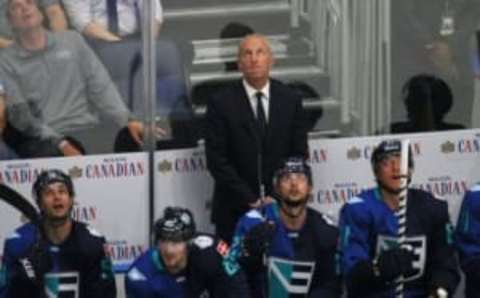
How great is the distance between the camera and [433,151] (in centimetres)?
962

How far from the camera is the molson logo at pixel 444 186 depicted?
31.6 feet

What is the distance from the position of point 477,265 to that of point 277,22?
1.85 meters

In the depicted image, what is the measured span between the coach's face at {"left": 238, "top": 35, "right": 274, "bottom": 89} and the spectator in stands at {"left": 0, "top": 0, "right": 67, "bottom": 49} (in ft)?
3.42

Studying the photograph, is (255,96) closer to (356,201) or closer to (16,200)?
(356,201)

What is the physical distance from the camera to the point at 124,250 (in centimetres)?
949

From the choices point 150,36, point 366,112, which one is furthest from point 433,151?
point 150,36

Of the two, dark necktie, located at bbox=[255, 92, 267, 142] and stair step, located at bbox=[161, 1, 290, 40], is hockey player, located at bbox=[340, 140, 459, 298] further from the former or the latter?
stair step, located at bbox=[161, 1, 290, 40]

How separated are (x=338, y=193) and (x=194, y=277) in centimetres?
131

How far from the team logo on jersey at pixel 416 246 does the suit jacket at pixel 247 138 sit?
683 millimetres

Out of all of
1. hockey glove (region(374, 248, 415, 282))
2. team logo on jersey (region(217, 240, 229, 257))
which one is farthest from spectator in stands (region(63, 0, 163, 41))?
hockey glove (region(374, 248, 415, 282))

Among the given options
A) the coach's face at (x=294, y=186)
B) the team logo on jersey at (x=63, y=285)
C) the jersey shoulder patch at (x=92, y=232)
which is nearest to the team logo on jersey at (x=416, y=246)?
the coach's face at (x=294, y=186)

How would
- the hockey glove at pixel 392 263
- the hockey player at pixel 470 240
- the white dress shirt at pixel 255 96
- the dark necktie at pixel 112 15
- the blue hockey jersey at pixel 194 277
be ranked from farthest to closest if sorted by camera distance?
1. the dark necktie at pixel 112 15
2. the white dress shirt at pixel 255 96
3. the hockey player at pixel 470 240
4. the blue hockey jersey at pixel 194 277
5. the hockey glove at pixel 392 263

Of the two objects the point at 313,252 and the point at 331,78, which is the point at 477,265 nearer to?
the point at 313,252

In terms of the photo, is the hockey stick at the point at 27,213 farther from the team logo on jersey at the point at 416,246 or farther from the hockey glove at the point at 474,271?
the hockey glove at the point at 474,271
